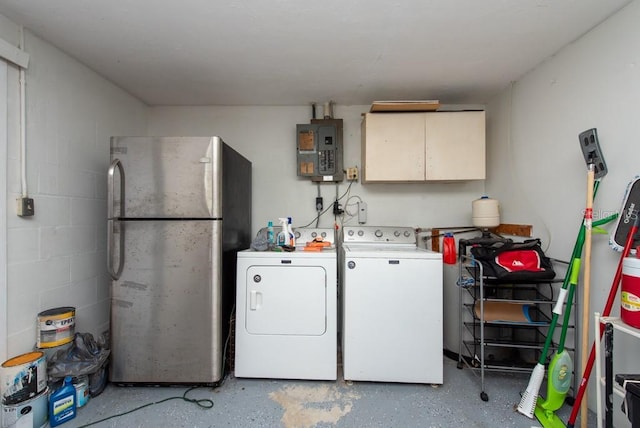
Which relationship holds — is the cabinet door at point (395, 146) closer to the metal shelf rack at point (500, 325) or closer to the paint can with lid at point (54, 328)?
the metal shelf rack at point (500, 325)

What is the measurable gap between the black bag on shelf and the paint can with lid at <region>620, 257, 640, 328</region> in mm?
449

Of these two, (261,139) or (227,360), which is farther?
(261,139)

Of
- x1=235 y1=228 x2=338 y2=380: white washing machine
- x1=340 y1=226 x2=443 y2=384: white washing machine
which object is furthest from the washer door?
x1=340 y1=226 x2=443 y2=384: white washing machine

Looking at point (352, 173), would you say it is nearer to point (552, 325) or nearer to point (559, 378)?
point (552, 325)

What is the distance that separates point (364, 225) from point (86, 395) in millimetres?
2307

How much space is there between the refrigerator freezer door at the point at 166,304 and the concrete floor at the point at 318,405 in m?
0.13

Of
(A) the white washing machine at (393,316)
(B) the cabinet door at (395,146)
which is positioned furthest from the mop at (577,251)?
(B) the cabinet door at (395,146)

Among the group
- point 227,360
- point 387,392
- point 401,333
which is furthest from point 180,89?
point 387,392

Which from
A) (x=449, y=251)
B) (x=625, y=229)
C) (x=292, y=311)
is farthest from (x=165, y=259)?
(x=625, y=229)

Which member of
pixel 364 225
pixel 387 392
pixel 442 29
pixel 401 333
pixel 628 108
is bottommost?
pixel 387 392

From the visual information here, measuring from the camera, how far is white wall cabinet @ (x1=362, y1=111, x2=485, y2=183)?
2.19m

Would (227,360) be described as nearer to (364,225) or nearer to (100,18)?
(364,225)

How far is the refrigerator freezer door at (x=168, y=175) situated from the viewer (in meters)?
1.72

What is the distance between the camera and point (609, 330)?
3.83ft
